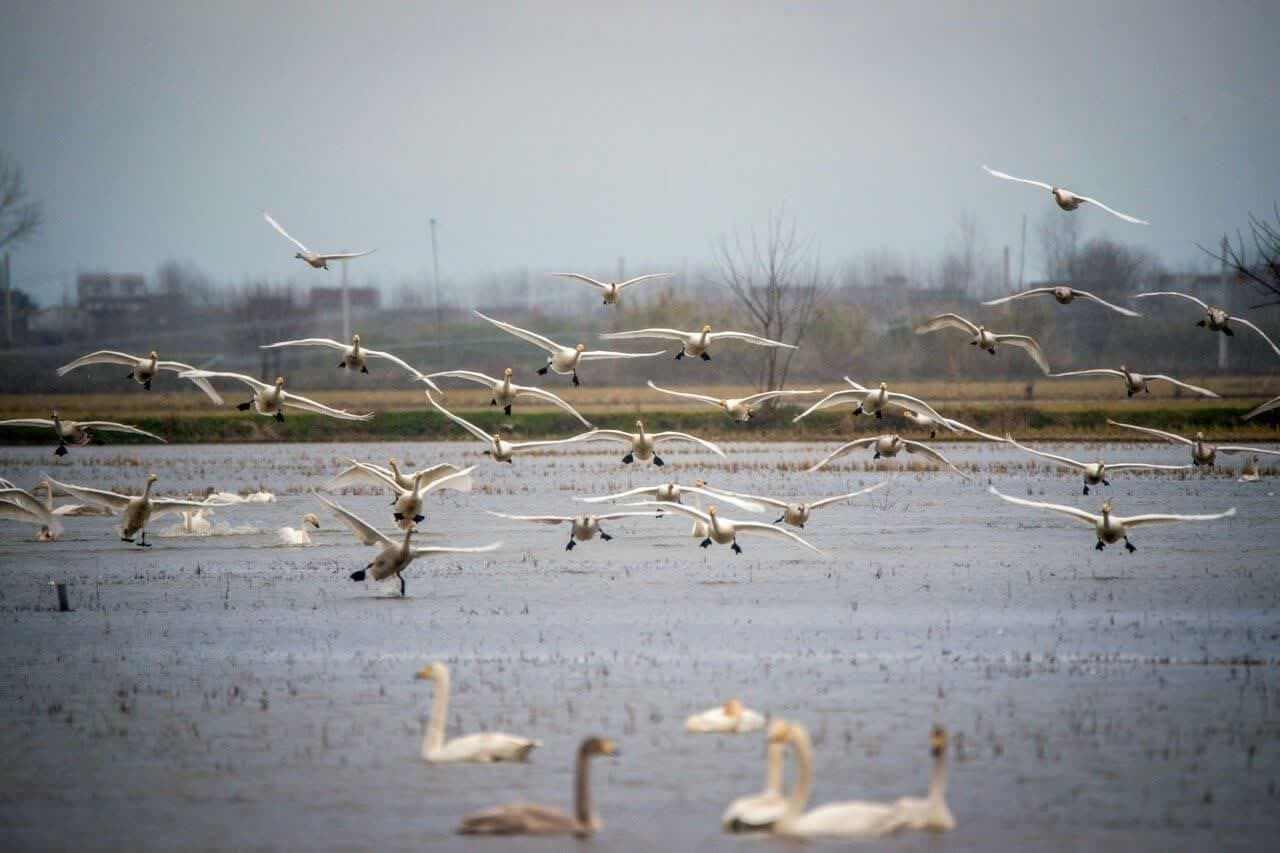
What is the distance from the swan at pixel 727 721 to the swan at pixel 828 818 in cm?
246

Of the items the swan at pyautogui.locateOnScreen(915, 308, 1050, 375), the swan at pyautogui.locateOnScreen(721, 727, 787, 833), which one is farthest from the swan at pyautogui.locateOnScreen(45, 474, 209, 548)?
the swan at pyautogui.locateOnScreen(721, 727, 787, 833)

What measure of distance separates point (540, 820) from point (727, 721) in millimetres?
2837

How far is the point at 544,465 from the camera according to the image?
147ft

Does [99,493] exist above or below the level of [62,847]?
above

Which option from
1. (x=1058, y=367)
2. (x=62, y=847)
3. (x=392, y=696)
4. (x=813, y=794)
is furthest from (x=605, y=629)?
(x=1058, y=367)

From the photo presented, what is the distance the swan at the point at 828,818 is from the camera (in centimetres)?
1113

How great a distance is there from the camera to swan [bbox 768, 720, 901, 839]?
438 inches

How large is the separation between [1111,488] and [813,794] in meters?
24.1

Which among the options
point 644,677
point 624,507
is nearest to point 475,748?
point 644,677

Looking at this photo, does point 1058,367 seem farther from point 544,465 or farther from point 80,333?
point 80,333

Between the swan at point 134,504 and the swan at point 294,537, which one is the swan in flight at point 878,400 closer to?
the swan at point 294,537

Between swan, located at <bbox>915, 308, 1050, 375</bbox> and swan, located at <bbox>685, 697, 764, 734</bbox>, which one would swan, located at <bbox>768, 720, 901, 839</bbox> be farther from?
swan, located at <bbox>915, 308, 1050, 375</bbox>

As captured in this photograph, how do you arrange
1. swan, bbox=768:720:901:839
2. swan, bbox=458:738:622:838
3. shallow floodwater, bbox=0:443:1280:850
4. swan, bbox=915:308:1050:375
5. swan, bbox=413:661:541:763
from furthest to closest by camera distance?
swan, bbox=915:308:1050:375, swan, bbox=413:661:541:763, shallow floodwater, bbox=0:443:1280:850, swan, bbox=458:738:622:838, swan, bbox=768:720:901:839

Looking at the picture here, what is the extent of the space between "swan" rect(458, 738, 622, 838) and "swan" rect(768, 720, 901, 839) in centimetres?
123
